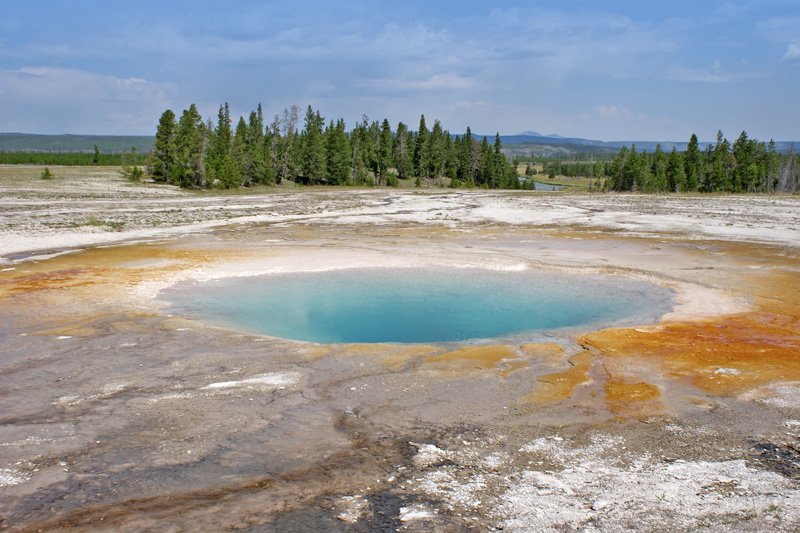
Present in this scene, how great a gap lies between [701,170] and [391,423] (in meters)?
102

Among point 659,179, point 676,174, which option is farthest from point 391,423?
point 676,174

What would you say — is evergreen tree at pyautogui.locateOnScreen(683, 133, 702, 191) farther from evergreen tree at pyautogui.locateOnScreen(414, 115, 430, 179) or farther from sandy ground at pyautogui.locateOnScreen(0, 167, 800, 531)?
sandy ground at pyautogui.locateOnScreen(0, 167, 800, 531)

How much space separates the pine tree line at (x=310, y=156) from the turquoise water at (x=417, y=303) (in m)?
49.4

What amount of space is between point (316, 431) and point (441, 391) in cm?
190

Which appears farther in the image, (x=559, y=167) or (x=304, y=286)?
(x=559, y=167)

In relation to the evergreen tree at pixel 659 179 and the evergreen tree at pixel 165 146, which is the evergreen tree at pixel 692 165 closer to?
the evergreen tree at pixel 659 179

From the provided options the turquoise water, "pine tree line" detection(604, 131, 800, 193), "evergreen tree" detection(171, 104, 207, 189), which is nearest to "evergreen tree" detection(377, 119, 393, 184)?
"evergreen tree" detection(171, 104, 207, 189)

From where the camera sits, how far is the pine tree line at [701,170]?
91.0 m

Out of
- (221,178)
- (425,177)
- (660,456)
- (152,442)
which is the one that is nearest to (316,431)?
(152,442)

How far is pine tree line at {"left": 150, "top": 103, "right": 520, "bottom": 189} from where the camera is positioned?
62.8 m

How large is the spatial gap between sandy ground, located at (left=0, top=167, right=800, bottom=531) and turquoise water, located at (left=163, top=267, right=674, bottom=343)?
0.83 metres

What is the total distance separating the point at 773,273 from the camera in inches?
652

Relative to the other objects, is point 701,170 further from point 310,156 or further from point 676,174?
point 310,156

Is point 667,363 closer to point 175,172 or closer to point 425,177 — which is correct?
point 175,172
